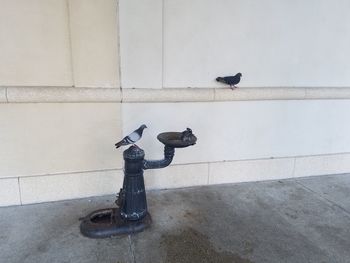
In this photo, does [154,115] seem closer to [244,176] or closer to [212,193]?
[212,193]

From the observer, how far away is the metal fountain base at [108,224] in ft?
6.99

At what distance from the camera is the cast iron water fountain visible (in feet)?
7.07

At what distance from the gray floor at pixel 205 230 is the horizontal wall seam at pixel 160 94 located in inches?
37.6

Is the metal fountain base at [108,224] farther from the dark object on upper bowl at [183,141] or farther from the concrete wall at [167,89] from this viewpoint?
the dark object on upper bowl at [183,141]

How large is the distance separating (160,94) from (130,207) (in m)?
1.09

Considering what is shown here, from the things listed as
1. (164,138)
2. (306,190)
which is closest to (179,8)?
(164,138)

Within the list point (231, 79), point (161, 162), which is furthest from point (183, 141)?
point (231, 79)

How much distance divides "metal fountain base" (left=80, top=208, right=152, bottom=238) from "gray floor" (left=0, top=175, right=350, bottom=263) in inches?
2.0

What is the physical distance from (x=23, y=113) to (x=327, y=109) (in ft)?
10.5

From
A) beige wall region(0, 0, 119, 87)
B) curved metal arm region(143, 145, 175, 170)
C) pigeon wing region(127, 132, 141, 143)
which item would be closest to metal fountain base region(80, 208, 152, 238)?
curved metal arm region(143, 145, 175, 170)

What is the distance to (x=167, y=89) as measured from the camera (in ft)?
8.95

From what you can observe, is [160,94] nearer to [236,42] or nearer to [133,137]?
[133,137]

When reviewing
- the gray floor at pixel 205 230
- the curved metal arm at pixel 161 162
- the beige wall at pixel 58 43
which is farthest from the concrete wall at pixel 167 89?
the curved metal arm at pixel 161 162

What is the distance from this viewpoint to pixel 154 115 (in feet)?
9.09
